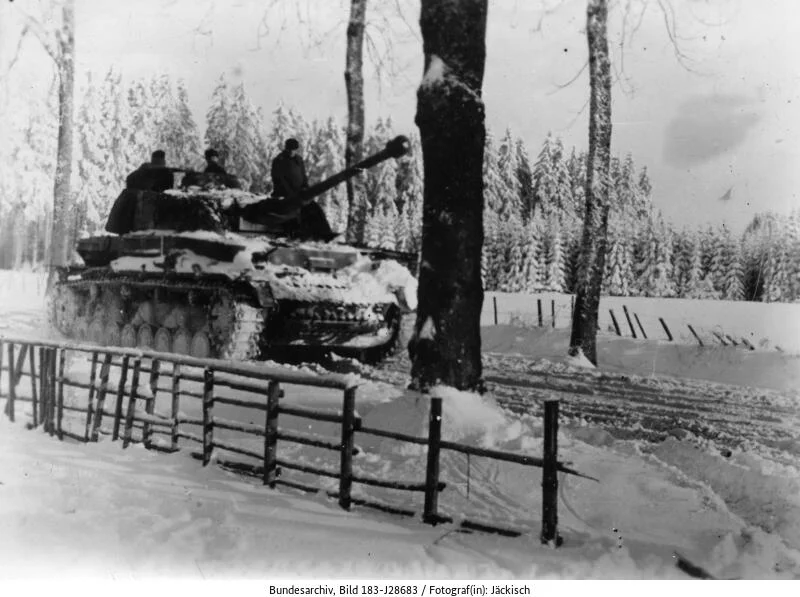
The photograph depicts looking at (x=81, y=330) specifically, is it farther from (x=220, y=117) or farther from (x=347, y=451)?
(x=347, y=451)

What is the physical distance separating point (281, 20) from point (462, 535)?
4.09 meters

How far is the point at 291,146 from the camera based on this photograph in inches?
295

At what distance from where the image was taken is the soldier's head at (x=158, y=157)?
8.06 metres

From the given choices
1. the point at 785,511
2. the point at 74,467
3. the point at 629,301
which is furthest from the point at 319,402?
the point at 785,511

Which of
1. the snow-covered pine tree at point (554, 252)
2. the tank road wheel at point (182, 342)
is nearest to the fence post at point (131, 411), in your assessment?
the tank road wheel at point (182, 342)

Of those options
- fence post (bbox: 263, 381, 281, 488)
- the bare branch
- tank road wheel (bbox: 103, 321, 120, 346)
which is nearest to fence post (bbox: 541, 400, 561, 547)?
fence post (bbox: 263, 381, 281, 488)

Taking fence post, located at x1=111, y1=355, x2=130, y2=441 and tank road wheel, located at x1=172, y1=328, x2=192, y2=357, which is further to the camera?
tank road wheel, located at x1=172, y1=328, x2=192, y2=357

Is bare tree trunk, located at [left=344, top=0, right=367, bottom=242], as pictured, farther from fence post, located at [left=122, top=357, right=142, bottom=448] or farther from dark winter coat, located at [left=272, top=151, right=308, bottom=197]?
fence post, located at [left=122, top=357, right=142, bottom=448]

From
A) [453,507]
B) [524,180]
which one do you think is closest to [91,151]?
[524,180]

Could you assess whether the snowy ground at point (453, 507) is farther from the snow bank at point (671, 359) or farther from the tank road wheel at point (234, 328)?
the tank road wheel at point (234, 328)

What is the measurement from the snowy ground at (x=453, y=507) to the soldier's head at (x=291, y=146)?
253cm

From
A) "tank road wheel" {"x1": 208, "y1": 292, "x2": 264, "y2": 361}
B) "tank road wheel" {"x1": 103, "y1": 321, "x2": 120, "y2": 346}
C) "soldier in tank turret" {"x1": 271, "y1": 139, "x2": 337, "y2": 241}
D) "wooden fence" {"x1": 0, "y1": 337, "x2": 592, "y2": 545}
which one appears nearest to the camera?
"wooden fence" {"x1": 0, "y1": 337, "x2": 592, "y2": 545}

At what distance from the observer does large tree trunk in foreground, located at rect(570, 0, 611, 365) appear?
19.6ft

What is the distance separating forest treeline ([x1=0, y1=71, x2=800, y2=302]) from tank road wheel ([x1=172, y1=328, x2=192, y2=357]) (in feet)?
5.95
